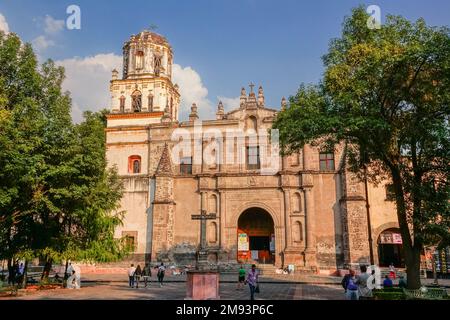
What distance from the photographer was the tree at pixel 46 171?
18250 millimetres

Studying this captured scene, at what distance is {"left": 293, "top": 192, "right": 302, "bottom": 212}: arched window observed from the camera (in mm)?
31844

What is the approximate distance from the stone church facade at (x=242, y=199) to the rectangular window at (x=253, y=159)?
3.2 inches

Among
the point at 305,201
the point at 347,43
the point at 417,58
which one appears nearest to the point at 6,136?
the point at 347,43

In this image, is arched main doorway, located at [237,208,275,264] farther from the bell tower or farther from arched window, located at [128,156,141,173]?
the bell tower

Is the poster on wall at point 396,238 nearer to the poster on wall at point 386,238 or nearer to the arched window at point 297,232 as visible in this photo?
the poster on wall at point 386,238

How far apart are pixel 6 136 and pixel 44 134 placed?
9.91ft

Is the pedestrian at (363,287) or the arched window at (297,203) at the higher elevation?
the arched window at (297,203)

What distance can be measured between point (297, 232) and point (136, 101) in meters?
19.7

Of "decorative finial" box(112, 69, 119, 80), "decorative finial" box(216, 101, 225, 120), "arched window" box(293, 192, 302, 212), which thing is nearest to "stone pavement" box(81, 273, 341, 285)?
"arched window" box(293, 192, 302, 212)

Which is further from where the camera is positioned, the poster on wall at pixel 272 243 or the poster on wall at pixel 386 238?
the poster on wall at pixel 272 243

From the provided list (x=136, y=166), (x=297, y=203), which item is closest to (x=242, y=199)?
(x=297, y=203)

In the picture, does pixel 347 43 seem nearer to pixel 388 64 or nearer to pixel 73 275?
pixel 388 64

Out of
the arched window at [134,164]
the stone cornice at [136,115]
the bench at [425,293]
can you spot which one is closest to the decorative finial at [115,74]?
the stone cornice at [136,115]

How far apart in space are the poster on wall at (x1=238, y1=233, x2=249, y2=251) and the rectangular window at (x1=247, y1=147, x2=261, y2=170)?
5535mm
